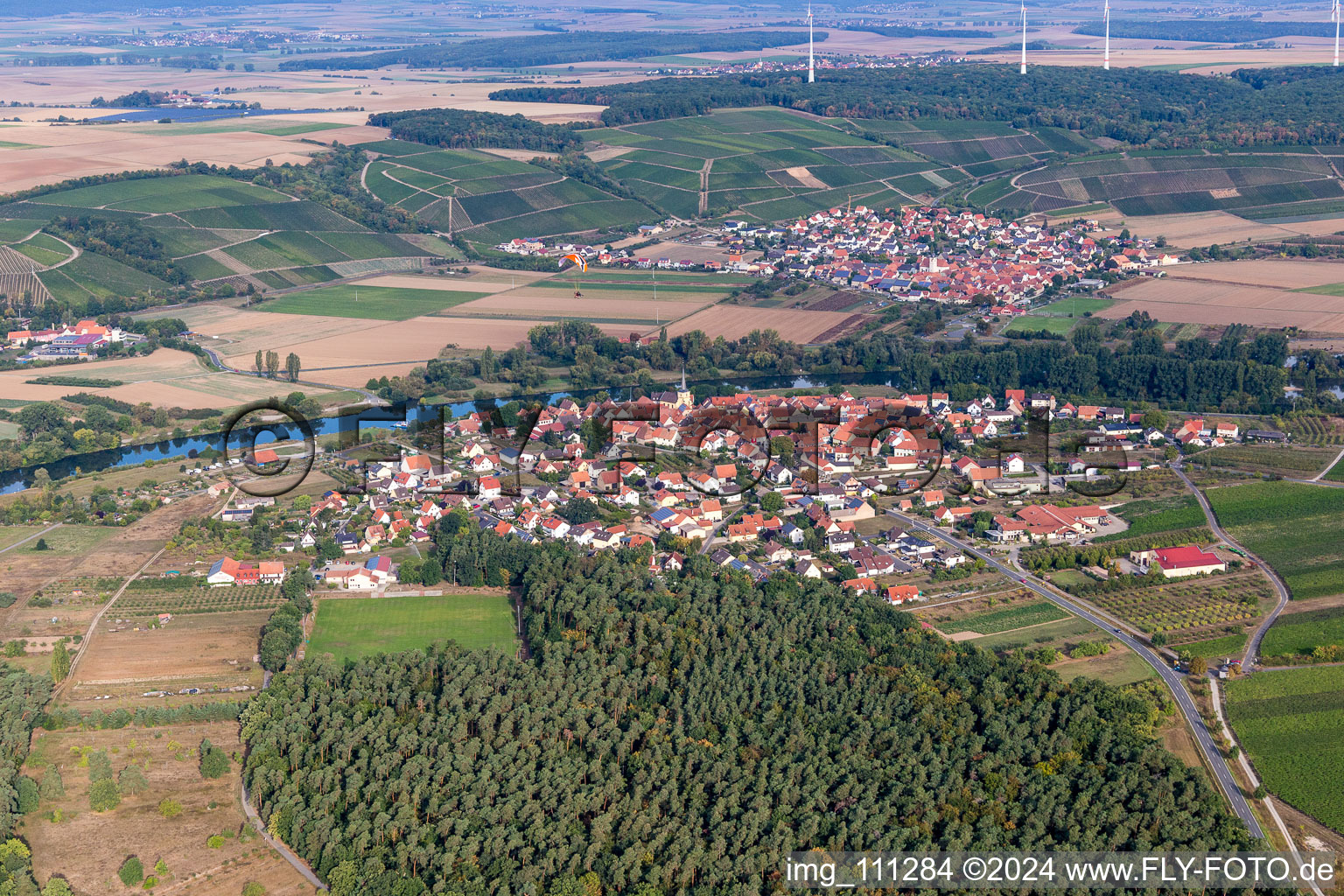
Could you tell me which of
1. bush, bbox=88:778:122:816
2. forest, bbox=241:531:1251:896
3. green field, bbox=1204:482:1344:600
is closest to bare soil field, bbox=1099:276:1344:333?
green field, bbox=1204:482:1344:600

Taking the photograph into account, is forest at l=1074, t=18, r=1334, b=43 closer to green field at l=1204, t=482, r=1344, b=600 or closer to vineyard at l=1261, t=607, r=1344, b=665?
green field at l=1204, t=482, r=1344, b=600

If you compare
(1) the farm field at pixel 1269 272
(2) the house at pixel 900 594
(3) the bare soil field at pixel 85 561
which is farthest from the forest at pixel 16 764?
(1) the farm field at pixel 1269 272

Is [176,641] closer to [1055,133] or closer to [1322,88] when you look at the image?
[1055,133]

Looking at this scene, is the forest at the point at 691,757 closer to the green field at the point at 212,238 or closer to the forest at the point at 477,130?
the green field at the point at 212,238

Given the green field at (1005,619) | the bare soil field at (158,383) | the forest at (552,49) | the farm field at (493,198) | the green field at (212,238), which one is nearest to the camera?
the green field at (1005,619)

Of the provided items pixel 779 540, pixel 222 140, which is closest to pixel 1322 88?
pixel 222 140

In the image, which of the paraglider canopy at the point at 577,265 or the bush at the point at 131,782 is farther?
the paraglider canopy at the point at 577,265
